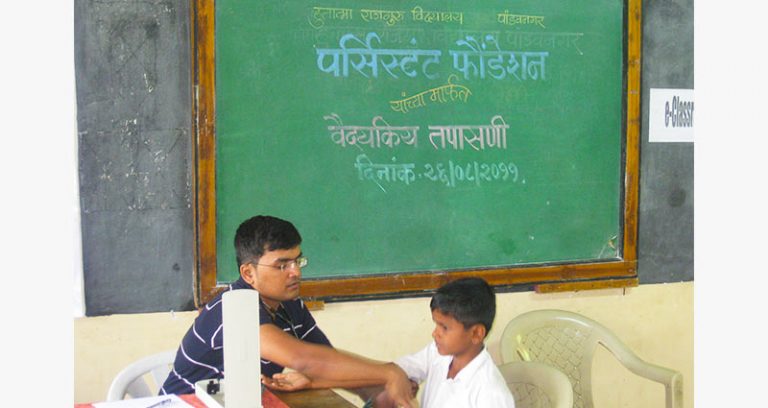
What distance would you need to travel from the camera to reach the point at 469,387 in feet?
6.94

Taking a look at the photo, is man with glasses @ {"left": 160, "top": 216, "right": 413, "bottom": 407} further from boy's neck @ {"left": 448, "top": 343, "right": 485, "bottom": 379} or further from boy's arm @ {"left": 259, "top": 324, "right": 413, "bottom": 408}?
boy's neck @ {"left": 448, "top": 343, "right": 485, "bottom": 379}

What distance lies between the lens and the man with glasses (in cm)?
210

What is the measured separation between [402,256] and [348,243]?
214 mm

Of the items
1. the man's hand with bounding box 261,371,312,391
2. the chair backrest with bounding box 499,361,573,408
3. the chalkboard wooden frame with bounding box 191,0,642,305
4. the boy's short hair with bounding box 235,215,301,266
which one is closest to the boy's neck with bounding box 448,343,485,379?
the chair backrest with bounding box 499,361,573,408

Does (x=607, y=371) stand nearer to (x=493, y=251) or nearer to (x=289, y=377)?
(x=493, y=251)

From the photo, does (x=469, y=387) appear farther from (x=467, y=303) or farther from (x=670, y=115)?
(x=670, y=115)

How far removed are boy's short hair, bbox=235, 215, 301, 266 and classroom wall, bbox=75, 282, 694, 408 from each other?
88 cm

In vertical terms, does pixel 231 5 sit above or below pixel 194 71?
above

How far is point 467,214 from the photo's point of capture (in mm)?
3473

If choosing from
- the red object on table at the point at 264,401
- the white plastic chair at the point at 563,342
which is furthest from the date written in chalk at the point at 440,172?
the red object on table at the point at 264,401

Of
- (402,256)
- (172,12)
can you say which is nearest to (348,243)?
(402,256)

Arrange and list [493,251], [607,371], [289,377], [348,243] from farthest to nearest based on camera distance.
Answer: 1. [607,371]
2. [493,251]
3. [348,243]
4. [289,377]

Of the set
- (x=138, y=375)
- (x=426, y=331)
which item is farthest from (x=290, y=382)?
(x=426, y=331)

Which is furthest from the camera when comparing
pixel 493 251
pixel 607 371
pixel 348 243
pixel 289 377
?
pixel 607 371
